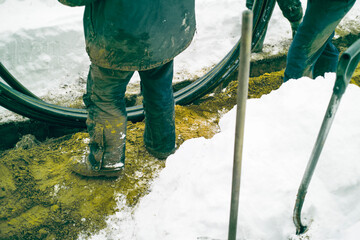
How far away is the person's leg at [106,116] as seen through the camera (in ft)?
4.96

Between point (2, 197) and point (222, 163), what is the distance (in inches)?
56.3

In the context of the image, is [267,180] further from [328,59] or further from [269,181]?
[328,59]

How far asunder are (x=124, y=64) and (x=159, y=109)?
497 millimetres

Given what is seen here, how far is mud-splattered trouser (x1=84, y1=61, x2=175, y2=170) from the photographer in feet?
5.04

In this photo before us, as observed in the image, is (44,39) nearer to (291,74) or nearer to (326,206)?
(291,74)

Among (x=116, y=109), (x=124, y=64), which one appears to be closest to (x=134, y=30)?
(x=124, y=64)

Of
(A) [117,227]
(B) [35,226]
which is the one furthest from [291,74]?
(B) [35,226]

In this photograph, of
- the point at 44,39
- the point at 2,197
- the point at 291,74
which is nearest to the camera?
the point at 2,197

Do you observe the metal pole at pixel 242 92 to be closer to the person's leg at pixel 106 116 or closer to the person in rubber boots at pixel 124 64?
the person in rubber boots at pixel 124 64

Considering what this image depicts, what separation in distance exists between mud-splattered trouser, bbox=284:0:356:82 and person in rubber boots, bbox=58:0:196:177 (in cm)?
84

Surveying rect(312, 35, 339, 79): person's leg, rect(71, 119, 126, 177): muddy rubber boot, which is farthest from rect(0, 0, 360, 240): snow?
rect(312, 35, 339, 79): person's leg

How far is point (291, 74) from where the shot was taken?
2.09 m

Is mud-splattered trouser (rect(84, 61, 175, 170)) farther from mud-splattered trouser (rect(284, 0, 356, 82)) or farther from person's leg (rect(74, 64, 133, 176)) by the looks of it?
mud-splattered trouser (rect(284, 0, 356, 82))

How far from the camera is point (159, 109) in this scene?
1.79 m
